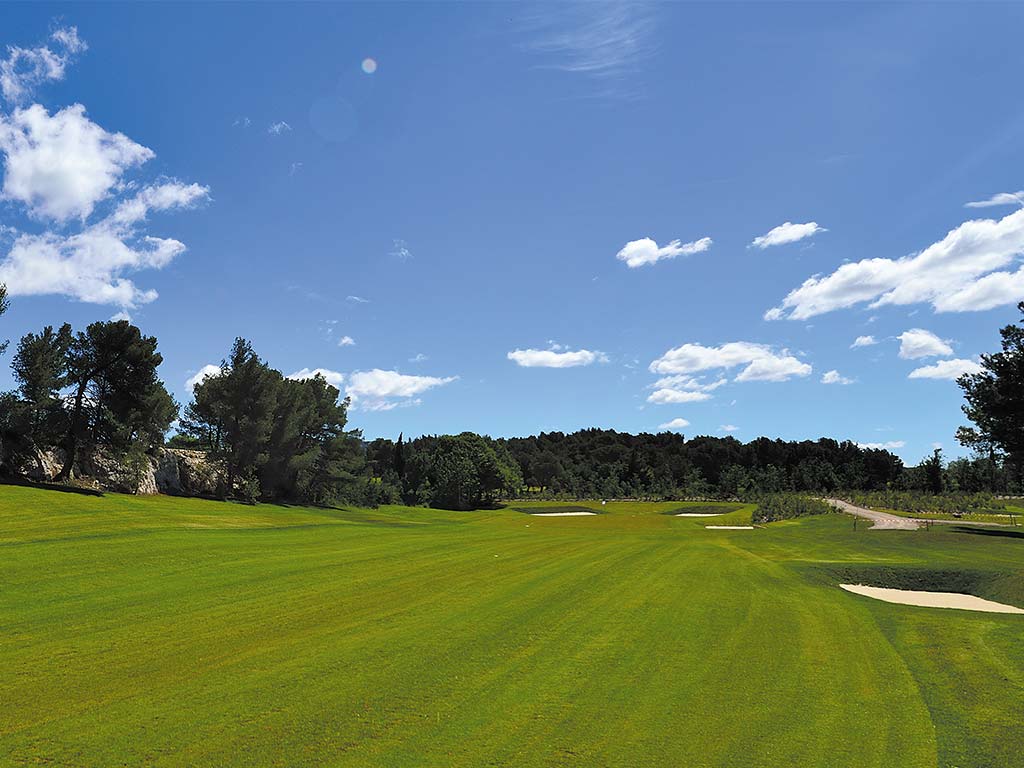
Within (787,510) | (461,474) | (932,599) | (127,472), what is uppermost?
(461,474)

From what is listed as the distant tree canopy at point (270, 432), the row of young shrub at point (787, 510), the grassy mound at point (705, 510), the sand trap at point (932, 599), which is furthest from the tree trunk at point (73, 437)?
the grassy mound at point (705, 510)

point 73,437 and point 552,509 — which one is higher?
point 73,437

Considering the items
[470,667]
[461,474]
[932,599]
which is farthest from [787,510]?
[470,667]

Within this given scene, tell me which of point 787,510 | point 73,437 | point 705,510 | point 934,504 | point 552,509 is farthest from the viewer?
point 552,509

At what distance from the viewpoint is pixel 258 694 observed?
30.3 feet

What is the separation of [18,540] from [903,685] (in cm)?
2713

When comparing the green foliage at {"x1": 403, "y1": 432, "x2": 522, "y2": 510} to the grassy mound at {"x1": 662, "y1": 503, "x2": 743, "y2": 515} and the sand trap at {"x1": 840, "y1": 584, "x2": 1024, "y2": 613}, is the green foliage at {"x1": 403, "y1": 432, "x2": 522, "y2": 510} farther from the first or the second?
the sand trap at {"x1": 840, "y1": 584, "x2": 1024, "y2": 613}

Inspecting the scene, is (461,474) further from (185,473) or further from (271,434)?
(185,473)

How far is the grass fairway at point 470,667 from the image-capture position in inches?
307

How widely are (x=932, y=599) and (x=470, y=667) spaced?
19126 mm

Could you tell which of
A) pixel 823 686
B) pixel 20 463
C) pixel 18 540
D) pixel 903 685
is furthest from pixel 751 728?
pixel 20 463

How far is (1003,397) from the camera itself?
48312 millimetres

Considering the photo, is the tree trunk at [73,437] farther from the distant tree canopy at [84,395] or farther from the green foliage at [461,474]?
the green foliage at [461,474]

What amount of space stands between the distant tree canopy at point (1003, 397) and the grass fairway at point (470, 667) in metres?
32.9
